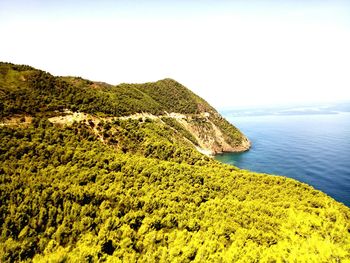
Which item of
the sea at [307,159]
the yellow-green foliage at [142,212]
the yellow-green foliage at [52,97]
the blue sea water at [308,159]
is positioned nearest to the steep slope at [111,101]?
the yellow-green foliage at [52,97]

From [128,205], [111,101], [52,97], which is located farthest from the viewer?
[111,101]

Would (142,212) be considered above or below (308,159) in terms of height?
above

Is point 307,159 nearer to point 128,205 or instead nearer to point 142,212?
point 142,212

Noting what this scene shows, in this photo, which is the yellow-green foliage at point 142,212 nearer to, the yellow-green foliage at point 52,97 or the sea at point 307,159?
the yellow-green foliage at point 52,97

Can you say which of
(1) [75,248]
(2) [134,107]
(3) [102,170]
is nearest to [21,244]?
(1) [75,248]

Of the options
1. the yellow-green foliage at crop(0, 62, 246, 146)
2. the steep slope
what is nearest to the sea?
the steep slope

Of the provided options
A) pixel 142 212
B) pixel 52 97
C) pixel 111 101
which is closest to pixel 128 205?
pixel 142 212

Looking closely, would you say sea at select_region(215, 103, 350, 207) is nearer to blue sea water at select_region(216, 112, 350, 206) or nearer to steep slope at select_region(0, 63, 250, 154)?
blue sea water at select_region(216, 112, 350, 206)
